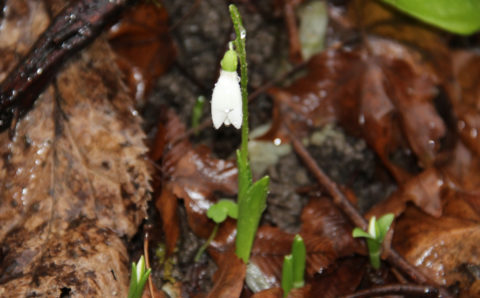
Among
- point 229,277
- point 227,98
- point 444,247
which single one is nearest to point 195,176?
point 229,277

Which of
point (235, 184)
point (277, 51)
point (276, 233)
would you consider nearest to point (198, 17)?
point (277, 51)

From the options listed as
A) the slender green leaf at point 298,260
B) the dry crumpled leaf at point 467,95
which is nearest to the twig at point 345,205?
the slender green leaf at point 298,260

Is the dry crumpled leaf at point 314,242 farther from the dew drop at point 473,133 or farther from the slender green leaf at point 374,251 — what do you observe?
the dew drop at point 473,133

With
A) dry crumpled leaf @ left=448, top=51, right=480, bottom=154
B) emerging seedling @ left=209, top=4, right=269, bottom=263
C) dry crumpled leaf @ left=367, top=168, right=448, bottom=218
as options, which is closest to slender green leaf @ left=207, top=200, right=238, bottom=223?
emerging seedling @ left=209, top=4, right=269, bottom=263

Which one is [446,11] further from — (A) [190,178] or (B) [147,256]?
(B) [147,256]

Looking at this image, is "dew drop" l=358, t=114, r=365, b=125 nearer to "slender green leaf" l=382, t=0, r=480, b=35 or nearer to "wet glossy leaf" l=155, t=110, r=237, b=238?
"slender green leaf" l=382, t=0, r=480, b=35
